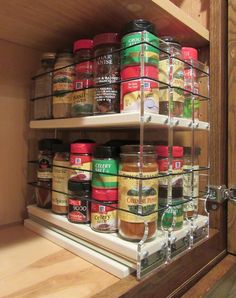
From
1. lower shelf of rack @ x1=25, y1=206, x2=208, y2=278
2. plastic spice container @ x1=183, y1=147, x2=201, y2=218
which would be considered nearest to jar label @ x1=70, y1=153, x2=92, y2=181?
lower shelf of rack @ x1=25, y1=206, x2=208, y2=278

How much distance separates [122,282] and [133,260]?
0.13ft

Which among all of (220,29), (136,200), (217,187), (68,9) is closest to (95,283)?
(136,200)

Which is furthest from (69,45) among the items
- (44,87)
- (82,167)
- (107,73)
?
(82,167)

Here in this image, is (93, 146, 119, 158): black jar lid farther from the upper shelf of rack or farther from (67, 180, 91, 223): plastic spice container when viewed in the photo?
the upper shelf of rack

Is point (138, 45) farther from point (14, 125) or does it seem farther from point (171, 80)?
point (14, 125)

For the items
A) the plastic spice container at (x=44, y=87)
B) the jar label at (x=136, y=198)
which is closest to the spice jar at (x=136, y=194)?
the jar label at (x=136, y=198)

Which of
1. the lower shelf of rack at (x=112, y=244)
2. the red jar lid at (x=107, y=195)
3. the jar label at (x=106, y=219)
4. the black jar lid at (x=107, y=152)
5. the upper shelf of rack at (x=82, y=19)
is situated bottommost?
the lower shelf of rack at (x=112, y=244)

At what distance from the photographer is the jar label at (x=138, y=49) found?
500 millimetres

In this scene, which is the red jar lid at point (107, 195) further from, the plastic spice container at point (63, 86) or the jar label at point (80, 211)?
the plastic spice container at point (63, 86)

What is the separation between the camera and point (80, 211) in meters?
0.61

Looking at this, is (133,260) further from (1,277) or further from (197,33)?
(197,33)

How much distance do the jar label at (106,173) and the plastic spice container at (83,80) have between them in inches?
4.8

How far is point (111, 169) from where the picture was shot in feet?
1.82

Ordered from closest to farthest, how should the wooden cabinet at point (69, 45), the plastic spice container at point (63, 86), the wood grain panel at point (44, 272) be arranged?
the wood grain panel at point (44, 272) < the wooden cabinet at point (69, 45) < the plastic spice container at point (63, 86)
